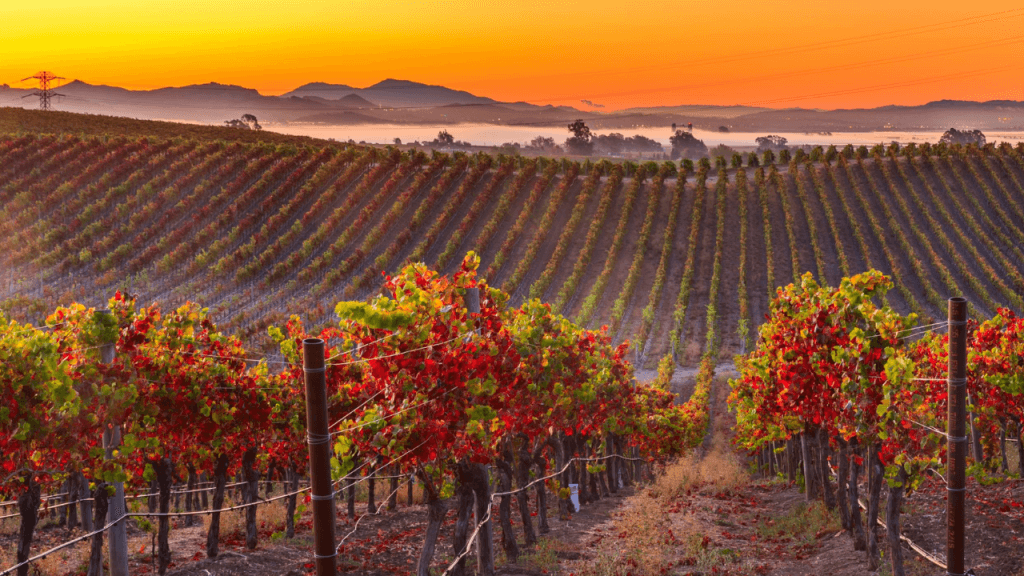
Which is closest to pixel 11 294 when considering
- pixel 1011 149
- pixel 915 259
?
pixel 915 259

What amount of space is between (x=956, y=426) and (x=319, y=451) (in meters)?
8.70

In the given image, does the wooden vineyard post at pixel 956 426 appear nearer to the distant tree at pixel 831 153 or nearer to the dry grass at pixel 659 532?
the dry grass at pixel 659 532

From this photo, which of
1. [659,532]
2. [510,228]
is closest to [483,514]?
[659,532]

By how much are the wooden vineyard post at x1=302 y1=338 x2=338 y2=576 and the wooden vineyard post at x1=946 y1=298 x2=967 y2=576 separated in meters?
8.24

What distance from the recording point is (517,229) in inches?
3051

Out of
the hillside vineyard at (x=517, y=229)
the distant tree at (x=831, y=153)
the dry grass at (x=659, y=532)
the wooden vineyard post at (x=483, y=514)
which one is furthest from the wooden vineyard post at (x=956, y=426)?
the distant tree at (x=831, y=153)

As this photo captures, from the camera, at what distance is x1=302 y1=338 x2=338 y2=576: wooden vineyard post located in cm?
781

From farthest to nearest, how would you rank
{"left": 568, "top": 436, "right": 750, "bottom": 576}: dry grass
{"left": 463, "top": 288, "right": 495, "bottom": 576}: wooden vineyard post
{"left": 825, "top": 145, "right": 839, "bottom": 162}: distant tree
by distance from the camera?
{"left": 825, "top": 145, "right": 839, "bottom": 162}: distant tree < {"left": 568, "top": 436, "right": 750, "bottom": 576}: dry grass < {"left": 463, "top": 288, "right": 495, "bottom": 576}: wooden vineyard post

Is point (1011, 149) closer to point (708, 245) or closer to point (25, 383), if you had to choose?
point (708, 245)

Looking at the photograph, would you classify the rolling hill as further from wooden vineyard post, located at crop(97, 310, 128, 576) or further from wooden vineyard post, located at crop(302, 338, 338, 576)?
wooden vineyard post, located at crop(302, 338, 338, 576)

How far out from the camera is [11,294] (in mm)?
61094

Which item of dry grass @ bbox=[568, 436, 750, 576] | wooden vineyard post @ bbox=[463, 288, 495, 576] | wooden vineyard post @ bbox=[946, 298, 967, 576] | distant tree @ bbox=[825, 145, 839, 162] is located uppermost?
distant tree @ bbox=[825, 145, 839, 162]

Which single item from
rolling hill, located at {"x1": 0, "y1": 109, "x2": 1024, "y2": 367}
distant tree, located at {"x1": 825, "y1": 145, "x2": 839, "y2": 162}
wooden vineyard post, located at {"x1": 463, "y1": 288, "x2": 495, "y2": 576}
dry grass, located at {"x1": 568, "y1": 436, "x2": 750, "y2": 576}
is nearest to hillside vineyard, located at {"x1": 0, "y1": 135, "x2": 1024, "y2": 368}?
rolling hill, located at {"x1": 0, "y1": 109, "x2": 1024, "y2": 367}

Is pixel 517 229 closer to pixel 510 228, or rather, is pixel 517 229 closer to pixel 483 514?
pixel 510 228
